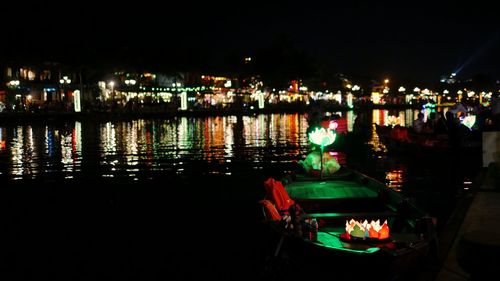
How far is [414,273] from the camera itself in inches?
317

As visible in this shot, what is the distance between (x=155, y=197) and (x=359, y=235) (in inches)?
365

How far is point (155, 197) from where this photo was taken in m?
16.3

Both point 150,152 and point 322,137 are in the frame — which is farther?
point 150,152

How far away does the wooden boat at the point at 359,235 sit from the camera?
24.4 ft

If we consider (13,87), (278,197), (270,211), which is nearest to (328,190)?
(278,197)

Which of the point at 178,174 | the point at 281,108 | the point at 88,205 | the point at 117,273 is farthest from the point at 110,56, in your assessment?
the point at 117,273

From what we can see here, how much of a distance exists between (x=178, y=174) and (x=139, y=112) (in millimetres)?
40992

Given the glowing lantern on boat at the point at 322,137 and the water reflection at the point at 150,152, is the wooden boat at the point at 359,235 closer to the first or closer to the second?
the glowing lantern on boat at the point at 322,137

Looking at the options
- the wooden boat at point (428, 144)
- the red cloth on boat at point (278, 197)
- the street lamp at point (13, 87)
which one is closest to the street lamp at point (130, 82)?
the street lamp at point (13, 87)

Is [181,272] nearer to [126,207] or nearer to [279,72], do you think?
[126,207]

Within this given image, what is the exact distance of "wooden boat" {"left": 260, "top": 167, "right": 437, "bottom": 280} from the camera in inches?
293

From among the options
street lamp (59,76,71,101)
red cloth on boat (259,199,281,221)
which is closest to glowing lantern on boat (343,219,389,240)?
red cloth on boat (259,199,281,221)

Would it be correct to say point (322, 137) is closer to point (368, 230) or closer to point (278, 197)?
point (278, 197)

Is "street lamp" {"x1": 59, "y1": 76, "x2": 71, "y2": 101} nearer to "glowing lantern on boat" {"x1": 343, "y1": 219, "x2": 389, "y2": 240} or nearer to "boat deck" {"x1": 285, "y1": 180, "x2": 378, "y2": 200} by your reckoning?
"boat deck" {"x1": 285, "y1": 180, "x2": 378, "y2": 200}
